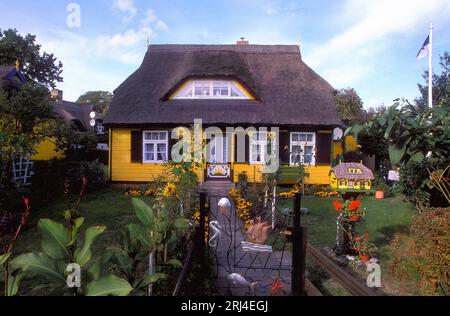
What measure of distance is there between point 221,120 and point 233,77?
95.0 inches

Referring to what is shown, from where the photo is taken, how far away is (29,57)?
3497cm

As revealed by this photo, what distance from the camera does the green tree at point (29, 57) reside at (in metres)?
32.8

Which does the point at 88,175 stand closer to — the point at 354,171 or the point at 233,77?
the point at 233,77

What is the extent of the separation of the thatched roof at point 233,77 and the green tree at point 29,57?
704 inches

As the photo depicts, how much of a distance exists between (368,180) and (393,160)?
3407 millimetres

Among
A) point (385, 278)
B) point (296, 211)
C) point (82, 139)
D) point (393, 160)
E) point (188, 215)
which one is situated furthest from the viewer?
point (82, 139)

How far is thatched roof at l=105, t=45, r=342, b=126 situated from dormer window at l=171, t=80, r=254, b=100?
302mm

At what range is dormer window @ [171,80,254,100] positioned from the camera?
16203mm

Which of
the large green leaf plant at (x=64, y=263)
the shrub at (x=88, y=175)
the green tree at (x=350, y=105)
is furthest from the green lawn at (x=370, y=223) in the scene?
the green tree at (x=350, y=105)

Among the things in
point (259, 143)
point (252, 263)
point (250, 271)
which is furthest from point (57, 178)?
point (252, 263)

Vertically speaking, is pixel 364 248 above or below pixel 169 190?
below

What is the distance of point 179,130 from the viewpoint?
15.1 meters
